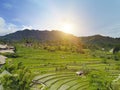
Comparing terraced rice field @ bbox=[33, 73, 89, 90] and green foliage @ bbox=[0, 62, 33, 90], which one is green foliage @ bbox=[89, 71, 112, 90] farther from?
green foliage @ bbox=[0, 62, 33, 90]

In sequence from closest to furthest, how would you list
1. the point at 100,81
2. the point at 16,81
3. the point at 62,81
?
the point at 16,81, the point at 100,81, the point at 62,81

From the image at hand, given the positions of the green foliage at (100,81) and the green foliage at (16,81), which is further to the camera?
the green foliage at (100,81)

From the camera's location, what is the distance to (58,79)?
50000 millimetres

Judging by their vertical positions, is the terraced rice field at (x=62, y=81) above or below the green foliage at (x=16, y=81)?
below

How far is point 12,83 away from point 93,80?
11.9 meters

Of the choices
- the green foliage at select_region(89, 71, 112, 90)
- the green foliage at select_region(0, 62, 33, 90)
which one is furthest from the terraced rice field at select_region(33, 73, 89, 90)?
the green foliage at select_region(0, 62, 33, 90)

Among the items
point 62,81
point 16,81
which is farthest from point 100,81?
point 62,81

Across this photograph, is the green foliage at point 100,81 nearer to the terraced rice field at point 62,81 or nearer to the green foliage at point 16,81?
the terraced rice field at point 62,81

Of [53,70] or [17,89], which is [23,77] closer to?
[17,89]

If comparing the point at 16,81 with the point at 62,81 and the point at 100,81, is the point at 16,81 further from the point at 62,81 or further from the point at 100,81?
the point at 62,81

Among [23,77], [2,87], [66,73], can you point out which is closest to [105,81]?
[23,77]

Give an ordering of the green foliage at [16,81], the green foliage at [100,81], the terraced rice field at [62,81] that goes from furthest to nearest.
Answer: the terraced rice field at [62,81] → the green foliage at [100,81] → the green foliage at [16,81]

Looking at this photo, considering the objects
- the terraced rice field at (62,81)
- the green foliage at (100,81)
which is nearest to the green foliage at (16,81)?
the green foliage at (100,81)

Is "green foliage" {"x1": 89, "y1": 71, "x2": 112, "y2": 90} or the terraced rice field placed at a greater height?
"green foliage" {"x1": 89, "y1": 71, "x2": 112, "y2": 90}
